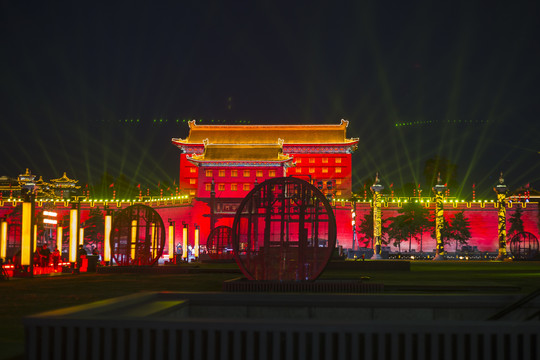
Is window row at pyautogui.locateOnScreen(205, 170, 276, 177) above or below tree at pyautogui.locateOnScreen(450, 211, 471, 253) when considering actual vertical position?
above

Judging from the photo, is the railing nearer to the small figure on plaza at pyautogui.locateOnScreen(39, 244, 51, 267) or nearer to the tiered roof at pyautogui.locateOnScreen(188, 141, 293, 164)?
the small figure on plaza at pyautogui.locateOnScreen(39, 244, 51, 267)

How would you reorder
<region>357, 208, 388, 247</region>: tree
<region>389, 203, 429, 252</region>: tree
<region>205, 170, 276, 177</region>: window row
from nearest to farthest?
<region>389, 203, 429, 252</region>: tree, <region>357, 208, 388, 247</region>: tree, <region>205, 170, 276, 177</region>: window row

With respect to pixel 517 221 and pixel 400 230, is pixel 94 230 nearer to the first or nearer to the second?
pixel 400 230

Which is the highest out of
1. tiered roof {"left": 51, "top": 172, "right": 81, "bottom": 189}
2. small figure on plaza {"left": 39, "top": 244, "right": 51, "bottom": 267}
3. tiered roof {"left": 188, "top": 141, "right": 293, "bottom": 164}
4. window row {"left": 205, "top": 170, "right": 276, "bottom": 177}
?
tiered roof {"left": 188, "top": 141, "right": 293, "bottom": 164}

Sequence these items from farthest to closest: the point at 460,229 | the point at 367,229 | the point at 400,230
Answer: the point at 367,229 → the point at 460,229 → the point at 400,230

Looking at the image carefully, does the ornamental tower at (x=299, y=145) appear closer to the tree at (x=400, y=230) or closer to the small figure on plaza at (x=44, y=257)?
the tree at (x=400, y=230)

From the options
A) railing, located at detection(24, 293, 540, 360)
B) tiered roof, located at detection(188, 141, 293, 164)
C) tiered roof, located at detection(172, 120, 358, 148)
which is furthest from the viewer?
tiered roof, located at detection(172, 120, 358, 148)

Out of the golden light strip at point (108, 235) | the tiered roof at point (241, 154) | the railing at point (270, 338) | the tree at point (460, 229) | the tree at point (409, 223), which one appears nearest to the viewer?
the railing at point (270, 338)

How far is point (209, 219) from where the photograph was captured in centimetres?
5162

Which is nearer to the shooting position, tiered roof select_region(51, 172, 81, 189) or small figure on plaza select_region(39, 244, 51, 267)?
small figure on plaza select_region(39, 244, 51, 267)

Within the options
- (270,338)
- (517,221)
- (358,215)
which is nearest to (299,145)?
(358,215)

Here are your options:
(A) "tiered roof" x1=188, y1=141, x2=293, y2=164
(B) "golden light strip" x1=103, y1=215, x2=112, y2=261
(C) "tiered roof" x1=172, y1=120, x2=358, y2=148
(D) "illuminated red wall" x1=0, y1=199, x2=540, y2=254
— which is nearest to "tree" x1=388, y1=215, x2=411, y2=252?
(D) "illuminated red wall" x1=0, y1=199, x2=540, y2=254

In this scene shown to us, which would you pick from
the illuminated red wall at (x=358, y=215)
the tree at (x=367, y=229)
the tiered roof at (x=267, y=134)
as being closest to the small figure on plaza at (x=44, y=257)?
the illuminated red wall at (x=358, y=215)

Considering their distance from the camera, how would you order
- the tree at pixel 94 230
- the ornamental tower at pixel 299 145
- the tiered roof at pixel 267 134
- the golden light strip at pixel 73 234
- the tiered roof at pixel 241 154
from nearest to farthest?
the golden light strip at pixel 73 234 → the tree at pixel 94 230 → the tiered roof at pixel 241 154 → the ornamental tower at pixel 299 145 → the tiered roof at pixel 267 134
